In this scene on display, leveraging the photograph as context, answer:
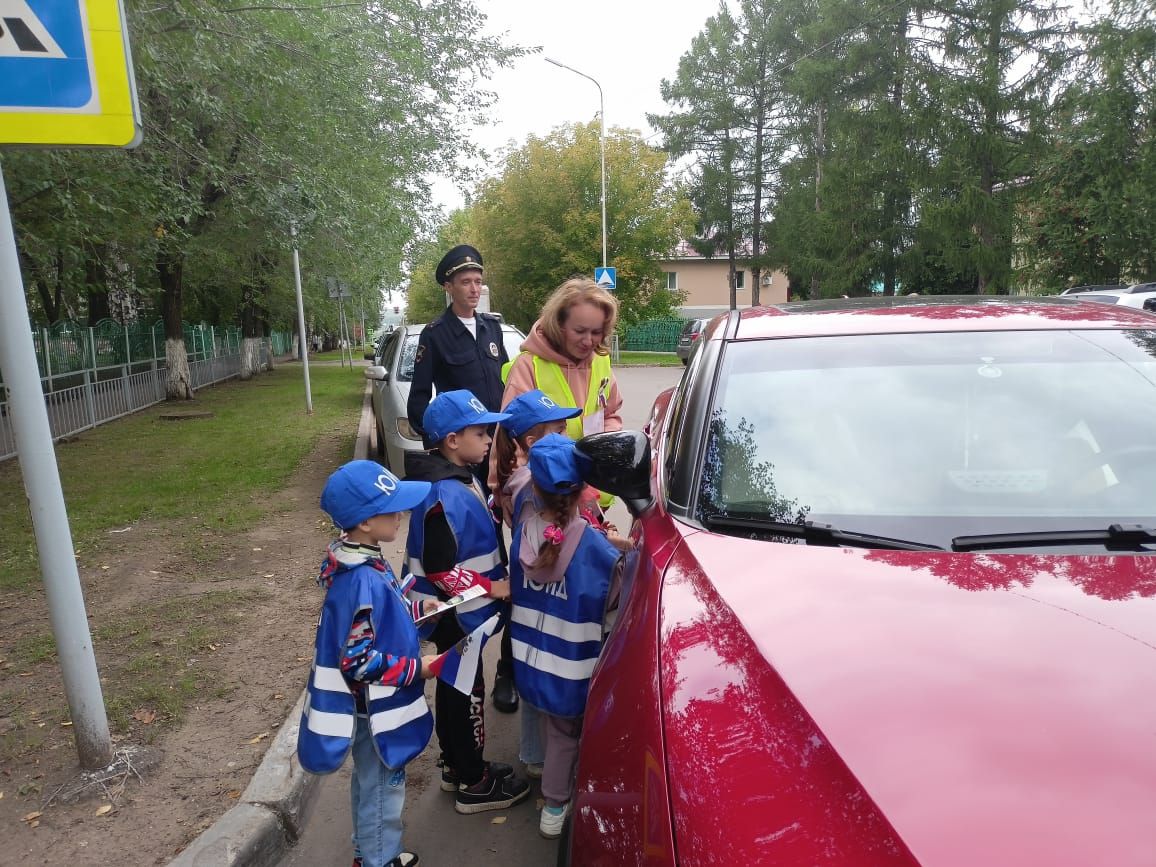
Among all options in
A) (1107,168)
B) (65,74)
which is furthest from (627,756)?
(1107,168)

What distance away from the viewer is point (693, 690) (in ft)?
4.73

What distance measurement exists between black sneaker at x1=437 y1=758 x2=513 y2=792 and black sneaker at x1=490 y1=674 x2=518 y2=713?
54 centimetres

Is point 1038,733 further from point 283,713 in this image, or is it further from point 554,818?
point 283,713

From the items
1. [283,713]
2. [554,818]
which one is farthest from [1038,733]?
[283,713]

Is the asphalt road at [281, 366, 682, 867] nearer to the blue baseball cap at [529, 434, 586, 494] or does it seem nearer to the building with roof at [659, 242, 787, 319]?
the blue baseball cap at [529, 434, 586, 494]

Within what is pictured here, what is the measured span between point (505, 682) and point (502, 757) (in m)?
0.46

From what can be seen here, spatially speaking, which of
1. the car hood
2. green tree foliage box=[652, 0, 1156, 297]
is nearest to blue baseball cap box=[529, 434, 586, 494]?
the car hood

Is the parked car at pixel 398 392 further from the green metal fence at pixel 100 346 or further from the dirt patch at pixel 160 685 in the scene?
the green metal fence at pixel 100 346

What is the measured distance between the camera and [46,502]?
9.30 feet

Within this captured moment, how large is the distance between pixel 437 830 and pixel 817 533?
182 cm

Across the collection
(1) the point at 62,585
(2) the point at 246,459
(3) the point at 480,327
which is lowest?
(2) the point at 246,459

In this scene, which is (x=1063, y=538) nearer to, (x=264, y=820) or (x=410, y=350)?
(x=264, y=820)

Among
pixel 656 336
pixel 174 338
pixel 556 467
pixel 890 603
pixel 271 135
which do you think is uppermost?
pixel 271 135

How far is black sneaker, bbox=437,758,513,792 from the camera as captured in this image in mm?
3018
